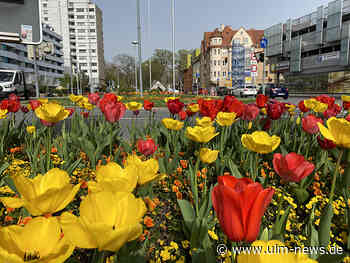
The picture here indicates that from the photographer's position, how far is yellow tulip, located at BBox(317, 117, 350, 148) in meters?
1.12

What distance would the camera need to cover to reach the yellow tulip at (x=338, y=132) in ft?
3.69

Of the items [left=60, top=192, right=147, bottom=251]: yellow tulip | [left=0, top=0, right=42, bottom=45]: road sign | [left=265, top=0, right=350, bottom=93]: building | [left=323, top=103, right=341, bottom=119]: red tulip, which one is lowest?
[left=60, top=192, right=147, bottom=251]: yellow tulip

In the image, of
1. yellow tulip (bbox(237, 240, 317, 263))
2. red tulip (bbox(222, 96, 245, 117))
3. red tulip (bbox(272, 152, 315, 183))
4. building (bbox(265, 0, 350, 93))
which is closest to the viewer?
yellow tulip (bbox(237, 240, 317, 263))

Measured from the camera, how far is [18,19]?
11.9 feet

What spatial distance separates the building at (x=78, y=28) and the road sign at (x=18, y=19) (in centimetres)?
8248

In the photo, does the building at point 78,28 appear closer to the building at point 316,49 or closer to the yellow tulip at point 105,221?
the building at point 316,49

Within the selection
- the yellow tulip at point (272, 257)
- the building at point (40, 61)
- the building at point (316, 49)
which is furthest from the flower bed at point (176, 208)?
the building at point (40, 61)

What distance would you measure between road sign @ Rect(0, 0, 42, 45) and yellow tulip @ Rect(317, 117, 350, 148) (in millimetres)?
3757

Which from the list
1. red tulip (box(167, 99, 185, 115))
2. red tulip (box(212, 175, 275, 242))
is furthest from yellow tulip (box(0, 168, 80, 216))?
red tulip (box(167, 99, 185, 115))

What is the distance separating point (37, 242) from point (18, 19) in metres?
3.94

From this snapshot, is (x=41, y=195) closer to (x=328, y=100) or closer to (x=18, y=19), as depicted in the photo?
(x=328, y=100)

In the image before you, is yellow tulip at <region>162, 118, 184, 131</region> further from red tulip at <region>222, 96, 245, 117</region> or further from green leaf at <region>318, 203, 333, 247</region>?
green leaf at <region>318, 203, 333, 247</region>

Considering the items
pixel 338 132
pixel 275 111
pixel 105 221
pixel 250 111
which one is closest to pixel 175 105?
pixel 250 111

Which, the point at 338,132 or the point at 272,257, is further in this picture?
the point at 338,132
